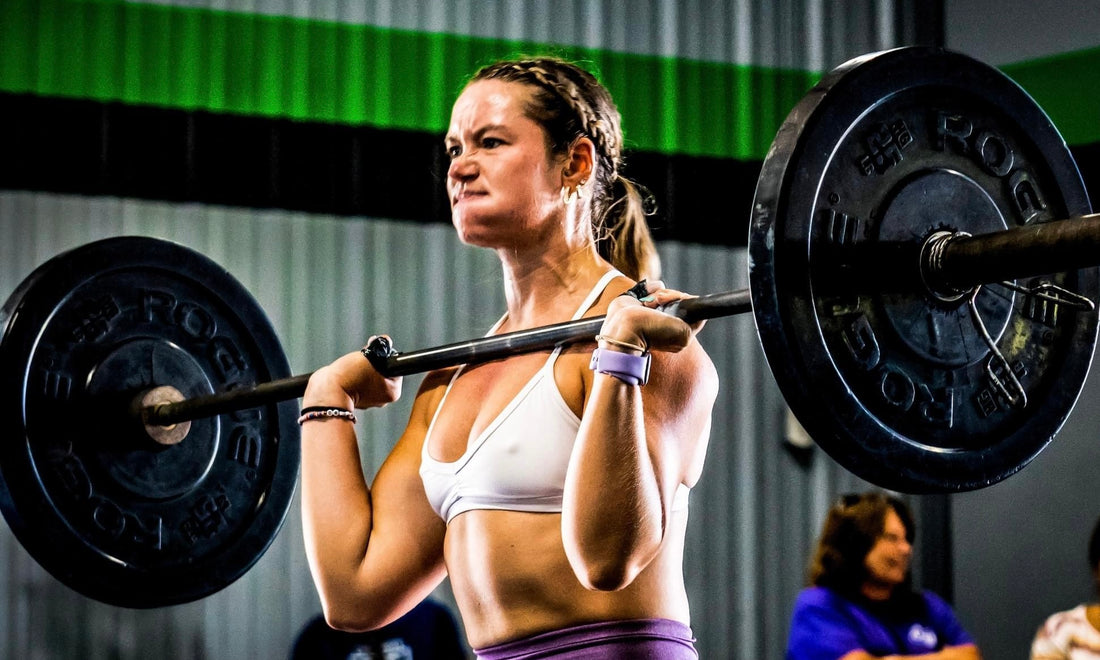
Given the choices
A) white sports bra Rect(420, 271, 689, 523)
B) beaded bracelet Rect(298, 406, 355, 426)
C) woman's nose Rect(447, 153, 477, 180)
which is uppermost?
woman's nose Rect(447, 153, 477, 180)

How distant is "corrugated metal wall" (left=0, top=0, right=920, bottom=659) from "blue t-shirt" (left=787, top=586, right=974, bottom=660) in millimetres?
1687

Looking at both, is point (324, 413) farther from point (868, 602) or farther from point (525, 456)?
point (868, 602)

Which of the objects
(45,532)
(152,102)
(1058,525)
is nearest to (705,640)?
(1058,525)

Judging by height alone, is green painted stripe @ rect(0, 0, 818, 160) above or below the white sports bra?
above

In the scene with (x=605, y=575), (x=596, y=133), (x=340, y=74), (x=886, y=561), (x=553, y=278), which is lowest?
(x=886, y=561)

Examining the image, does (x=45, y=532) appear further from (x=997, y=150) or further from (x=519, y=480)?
(x=997, y=150)

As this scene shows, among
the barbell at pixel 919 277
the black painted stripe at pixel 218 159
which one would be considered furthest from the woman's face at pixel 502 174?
the black painted stripe at pixel 218 159

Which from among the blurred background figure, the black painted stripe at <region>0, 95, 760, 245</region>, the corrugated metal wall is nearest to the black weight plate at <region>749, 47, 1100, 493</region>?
the blurred background figure

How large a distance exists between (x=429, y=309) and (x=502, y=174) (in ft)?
10.3

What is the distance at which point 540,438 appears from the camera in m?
1.75

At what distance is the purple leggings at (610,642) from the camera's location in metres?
1.69

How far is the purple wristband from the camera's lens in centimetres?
159

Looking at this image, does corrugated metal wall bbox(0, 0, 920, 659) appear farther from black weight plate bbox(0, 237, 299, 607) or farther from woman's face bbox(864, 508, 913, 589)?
black weight plate bbox(0, 237, 299, 607)

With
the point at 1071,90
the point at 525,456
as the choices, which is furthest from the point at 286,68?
the point at 525,456
